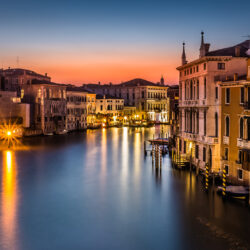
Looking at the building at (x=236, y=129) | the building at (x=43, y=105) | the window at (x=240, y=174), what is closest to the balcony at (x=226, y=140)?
the building at (x=236, y=129)

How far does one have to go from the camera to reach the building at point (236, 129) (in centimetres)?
1099

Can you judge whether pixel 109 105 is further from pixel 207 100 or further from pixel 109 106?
pixel 207 100

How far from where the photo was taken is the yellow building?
10992 millimetres

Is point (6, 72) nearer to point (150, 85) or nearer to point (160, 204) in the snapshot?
point (150, 85)

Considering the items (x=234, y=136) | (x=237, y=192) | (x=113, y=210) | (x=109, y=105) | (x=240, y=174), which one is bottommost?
(x=113, y=210)

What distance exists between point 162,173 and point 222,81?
5060mm

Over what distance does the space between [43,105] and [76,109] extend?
24.1ft

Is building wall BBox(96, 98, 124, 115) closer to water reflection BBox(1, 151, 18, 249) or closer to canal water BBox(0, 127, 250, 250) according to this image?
water reflection BBox(1, 151, 18, 249)

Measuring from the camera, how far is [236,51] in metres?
13.6

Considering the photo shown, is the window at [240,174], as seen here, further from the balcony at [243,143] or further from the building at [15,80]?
the building at [15,80]

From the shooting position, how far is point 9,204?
1145cm

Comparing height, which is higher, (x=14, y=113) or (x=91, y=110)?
(x=91, y=110)

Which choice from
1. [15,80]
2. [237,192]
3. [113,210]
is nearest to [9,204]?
[113,210]

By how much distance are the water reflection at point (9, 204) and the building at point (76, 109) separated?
21515 millimetres
